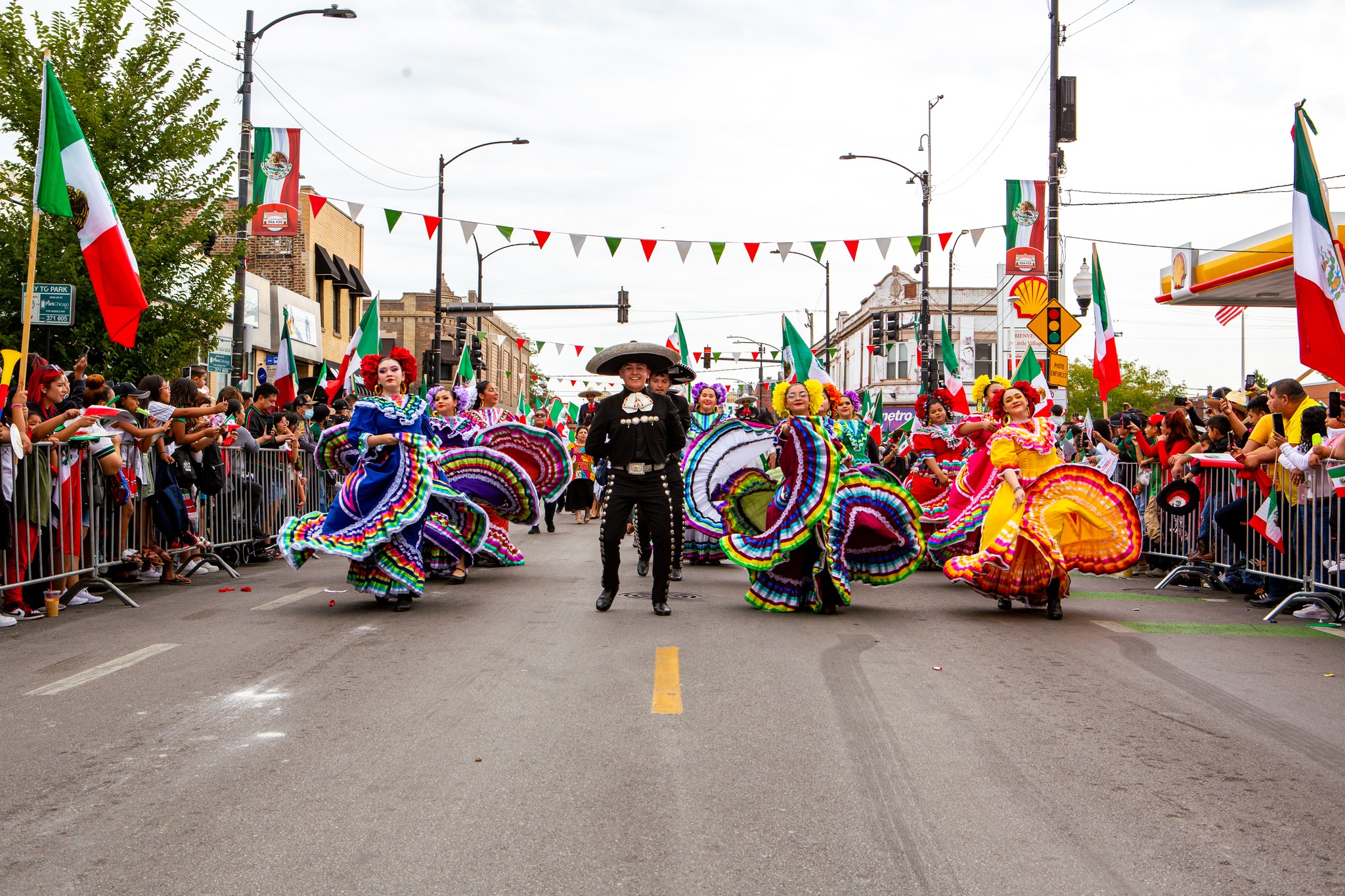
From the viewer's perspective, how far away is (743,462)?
35.5 ft

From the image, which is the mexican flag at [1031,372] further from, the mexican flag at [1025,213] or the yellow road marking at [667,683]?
the yellow road marking at [667,683]

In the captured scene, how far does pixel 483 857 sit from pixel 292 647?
412cm

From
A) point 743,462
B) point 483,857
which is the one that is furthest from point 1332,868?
point 743,462

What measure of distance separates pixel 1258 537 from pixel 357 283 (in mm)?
36580

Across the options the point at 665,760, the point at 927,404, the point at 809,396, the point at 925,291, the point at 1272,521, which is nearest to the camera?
the point at 665,760

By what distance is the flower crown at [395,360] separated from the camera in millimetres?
9734

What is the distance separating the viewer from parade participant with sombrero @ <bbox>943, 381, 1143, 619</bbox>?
359 inches

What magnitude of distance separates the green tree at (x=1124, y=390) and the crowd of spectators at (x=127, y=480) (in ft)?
182

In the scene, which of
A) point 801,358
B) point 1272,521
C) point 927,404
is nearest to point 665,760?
point 1272,521

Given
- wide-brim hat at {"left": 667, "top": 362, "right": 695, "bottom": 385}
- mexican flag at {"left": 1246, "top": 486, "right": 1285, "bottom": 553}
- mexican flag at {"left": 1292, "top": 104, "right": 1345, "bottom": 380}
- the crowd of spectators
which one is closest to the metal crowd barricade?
mexican flag at {"left": 1246, "top": 486, "right": 1285, "bottom": 553}

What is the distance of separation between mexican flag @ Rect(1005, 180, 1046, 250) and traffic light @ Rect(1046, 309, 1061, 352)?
2.12 m

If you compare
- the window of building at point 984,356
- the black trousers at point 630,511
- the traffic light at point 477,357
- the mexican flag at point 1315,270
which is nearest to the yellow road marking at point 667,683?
the black trousers at point 630,511

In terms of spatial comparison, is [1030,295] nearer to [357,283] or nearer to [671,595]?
[671,595]

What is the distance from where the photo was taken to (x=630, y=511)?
9.55 m
